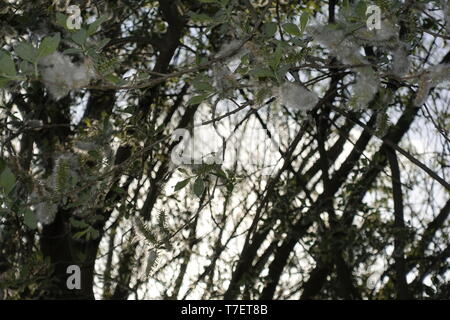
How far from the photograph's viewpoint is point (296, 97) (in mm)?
1557

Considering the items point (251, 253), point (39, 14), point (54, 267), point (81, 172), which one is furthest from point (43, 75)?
point (251, 253)

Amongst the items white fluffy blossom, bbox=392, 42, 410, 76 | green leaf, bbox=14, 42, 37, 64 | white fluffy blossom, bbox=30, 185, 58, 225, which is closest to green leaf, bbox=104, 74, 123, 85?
green leaf, bbox=14, 42, 37, 64

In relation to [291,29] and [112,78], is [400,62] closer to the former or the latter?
[291,29]

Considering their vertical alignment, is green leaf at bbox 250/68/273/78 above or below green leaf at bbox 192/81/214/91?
below

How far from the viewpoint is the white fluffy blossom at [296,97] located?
156cm

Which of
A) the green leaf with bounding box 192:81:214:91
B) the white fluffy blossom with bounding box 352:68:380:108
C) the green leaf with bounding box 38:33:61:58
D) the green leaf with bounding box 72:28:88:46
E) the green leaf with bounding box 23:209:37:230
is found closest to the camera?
the green leaf with bounding box 38:33:61:58

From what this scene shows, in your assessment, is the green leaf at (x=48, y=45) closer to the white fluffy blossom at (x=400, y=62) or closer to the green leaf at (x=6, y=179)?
the green leaf at (x=6, y=179)

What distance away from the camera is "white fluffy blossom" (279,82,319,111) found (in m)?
1.56

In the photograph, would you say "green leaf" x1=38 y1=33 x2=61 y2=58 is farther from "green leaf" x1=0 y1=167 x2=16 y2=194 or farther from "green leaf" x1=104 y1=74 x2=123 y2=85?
"green leaf" x1=0 y1=167 x2=16 y2=194

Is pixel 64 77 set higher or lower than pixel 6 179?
higher

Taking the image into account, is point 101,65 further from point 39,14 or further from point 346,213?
point 346,213

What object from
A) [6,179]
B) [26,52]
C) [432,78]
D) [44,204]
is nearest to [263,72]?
[432,78]

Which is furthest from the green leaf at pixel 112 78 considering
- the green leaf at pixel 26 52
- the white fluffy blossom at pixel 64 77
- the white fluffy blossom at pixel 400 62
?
the white fluffy blossom at pixel 400 62
